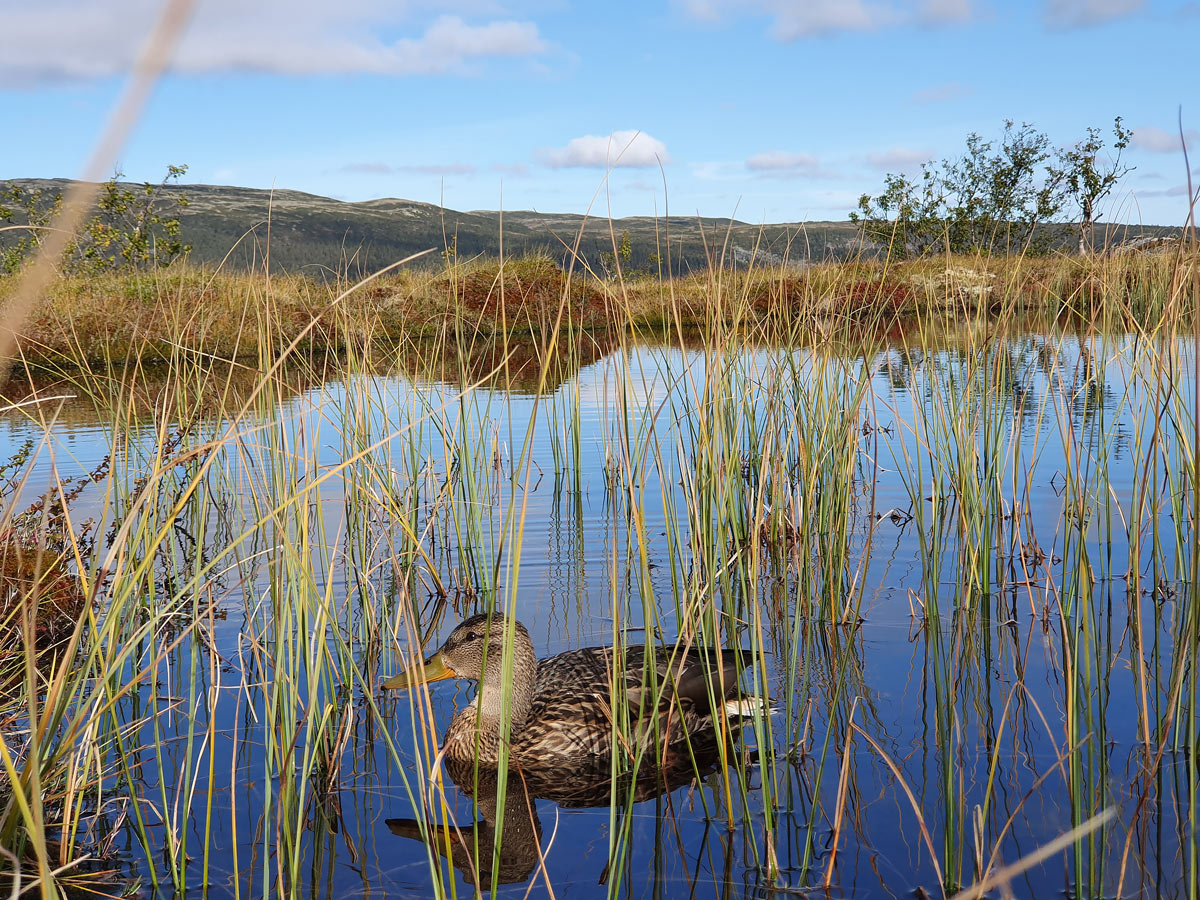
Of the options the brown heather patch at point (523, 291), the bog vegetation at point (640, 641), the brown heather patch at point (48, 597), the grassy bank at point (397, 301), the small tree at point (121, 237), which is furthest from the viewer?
the brown heather patch at point (523, 291)

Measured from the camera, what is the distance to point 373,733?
11.1 feet

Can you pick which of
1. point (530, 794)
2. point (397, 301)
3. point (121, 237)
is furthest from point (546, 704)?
point (121, 237)

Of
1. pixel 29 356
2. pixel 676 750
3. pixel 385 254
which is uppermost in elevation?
pixel 385 254

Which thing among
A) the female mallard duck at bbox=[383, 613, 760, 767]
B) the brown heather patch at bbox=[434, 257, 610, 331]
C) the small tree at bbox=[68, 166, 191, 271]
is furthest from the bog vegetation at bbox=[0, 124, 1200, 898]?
the brown heather patch at bbox=[434, 257, 610, 331]

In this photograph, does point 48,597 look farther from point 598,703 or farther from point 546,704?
point 598,703

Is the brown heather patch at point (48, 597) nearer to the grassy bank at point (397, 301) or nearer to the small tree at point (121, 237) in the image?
the grassy bank at point (397, 301)

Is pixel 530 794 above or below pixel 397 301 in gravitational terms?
below

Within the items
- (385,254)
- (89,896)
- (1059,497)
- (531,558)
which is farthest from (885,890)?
(385,254)

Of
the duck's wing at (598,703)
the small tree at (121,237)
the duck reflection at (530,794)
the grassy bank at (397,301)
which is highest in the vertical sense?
the small tree at (121,237)

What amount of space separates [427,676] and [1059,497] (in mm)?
4271

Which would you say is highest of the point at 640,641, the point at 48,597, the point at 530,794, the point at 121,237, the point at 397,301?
the point at 121,237

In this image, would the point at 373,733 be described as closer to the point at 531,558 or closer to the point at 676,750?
the point at 676,750

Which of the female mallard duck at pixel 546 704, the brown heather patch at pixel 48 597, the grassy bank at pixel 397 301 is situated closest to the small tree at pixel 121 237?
the grassy bank at pixel 397 301

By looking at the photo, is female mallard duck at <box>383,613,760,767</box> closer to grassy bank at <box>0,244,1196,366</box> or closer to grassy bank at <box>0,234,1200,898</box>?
grassy bank at <box>0,234,1200,898</box>
